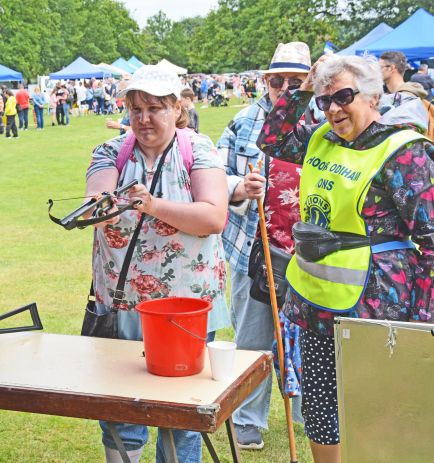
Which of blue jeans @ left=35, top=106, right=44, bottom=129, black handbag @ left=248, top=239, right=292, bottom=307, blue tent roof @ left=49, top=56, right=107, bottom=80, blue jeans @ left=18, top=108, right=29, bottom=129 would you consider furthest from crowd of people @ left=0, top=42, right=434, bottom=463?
blue tent roof @ left=49, top=56, right=107, bottom=80

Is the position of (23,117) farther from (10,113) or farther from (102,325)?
(102,325)

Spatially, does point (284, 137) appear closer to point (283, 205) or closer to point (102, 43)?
point (283, 205)

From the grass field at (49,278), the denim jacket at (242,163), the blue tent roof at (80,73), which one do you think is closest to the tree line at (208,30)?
the blue tent roof at (80,73)

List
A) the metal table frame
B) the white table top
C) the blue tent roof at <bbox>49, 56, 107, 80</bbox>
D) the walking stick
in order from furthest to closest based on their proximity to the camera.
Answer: the blue tent roof at <bbox>49, 56, 107, 80</bbox>, the walking stick, the white table top, the metal table frame

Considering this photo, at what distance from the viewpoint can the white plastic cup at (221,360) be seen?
2.72m

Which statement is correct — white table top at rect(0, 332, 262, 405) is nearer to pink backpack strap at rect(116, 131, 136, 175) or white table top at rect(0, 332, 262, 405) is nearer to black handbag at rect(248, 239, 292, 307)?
pink backpack strap at rect(116, 131, 136, 175)

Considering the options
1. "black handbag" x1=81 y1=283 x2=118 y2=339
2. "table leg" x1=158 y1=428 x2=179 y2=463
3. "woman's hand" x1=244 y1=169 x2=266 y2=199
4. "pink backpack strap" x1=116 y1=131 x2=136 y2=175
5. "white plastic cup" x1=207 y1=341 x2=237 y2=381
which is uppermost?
"pink backpack strap" x1=116 y1=131 x2=136 y2=175

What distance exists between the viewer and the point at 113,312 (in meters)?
3.36

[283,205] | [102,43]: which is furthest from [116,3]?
[283,205]

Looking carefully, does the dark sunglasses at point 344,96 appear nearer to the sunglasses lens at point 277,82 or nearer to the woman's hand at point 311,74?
the woman's hand at point 311,74

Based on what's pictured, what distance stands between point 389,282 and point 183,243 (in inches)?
31.7

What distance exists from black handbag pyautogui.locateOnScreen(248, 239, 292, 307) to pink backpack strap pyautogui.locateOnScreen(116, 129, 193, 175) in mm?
1056

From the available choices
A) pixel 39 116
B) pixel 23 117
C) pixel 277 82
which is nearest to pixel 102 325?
pixel 277 82

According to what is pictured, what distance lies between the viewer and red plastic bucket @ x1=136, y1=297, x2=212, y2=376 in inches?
106
